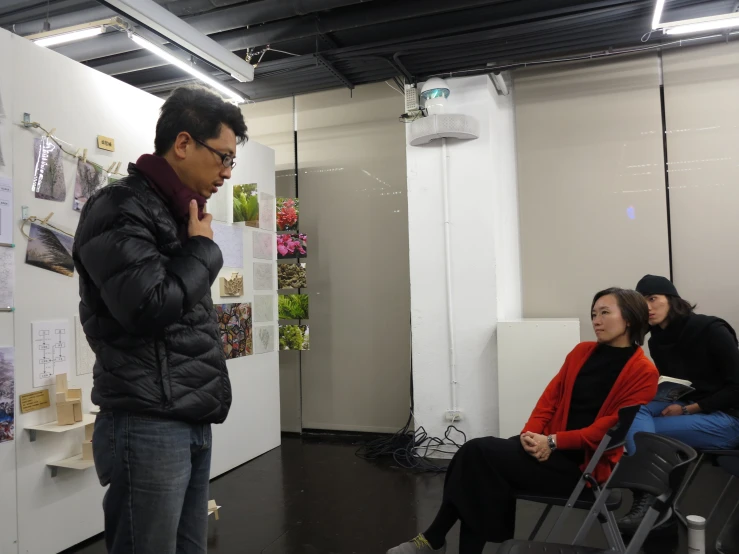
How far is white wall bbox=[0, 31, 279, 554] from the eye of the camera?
2719 millimetres

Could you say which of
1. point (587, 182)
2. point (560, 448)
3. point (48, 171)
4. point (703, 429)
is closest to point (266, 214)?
point (48, 171)

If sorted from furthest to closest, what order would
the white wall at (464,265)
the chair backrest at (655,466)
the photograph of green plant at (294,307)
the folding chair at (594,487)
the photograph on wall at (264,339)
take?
the photograph of green plant at (294,307) → the photograph on wall at (264,339) → the white wall at (464,265) → the folding chair at (594,487) → the chair backrest at (655,466)

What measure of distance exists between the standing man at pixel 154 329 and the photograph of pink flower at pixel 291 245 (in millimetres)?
3647

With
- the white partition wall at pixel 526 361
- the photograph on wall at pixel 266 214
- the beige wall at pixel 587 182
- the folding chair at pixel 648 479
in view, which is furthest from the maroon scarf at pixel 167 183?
the beige wall at pixel 587 182

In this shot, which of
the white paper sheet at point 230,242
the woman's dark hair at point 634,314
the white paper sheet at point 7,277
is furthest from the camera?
the white paper sheet at point 230,242

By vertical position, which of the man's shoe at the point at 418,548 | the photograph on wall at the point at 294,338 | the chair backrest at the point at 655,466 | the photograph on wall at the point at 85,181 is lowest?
the man's shoe at the point at 418,548

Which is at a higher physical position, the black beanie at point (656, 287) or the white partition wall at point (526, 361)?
the black beanie at point (656, 287)

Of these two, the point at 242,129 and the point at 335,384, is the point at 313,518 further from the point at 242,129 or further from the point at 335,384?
the point at 242,129

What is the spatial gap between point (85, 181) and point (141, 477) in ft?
7.93

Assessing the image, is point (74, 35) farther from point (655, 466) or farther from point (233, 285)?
point (655, 466)

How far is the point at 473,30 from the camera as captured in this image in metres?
3.99

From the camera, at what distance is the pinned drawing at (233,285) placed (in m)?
4.14

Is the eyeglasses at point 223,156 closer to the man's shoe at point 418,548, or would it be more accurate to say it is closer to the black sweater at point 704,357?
the man's shoe at point 418,548

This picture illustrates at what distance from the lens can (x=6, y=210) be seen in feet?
8.80
